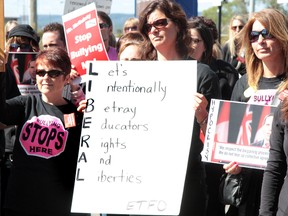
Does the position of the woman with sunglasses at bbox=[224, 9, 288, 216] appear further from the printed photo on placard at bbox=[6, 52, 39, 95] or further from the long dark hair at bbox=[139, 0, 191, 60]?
the printed photo on placard at bbox=[6, 52, 39, 95]

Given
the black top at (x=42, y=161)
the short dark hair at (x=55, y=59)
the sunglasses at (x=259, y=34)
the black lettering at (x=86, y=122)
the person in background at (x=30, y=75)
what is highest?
the sunglasses at (x=259, y=34)

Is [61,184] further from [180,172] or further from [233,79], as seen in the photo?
[233,79]

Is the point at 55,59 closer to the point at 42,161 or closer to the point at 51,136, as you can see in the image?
the point at 51,136

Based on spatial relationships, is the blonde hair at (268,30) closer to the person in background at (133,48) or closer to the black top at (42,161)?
the person in background at (133,48)

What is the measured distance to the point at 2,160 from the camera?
5375 millimetres

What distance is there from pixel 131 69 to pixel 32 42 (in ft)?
6.05

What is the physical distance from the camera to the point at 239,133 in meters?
3.90

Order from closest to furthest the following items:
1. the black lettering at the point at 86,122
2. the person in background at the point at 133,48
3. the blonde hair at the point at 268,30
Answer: the black lettering at the point at 86,122, the blonde hair at the point at 268,30, the person in background at the point at 133,48

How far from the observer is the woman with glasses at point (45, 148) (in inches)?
170

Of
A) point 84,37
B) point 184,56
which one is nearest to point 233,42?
point 84,37

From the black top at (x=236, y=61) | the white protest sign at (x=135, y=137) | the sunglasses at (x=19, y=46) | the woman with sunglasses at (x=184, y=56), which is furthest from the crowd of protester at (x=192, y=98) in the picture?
the black top at (x=236, y=61)

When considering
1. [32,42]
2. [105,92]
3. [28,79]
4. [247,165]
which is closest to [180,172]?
[247,165]

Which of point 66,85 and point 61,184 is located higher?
point 66,85

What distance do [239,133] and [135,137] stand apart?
585 mm
